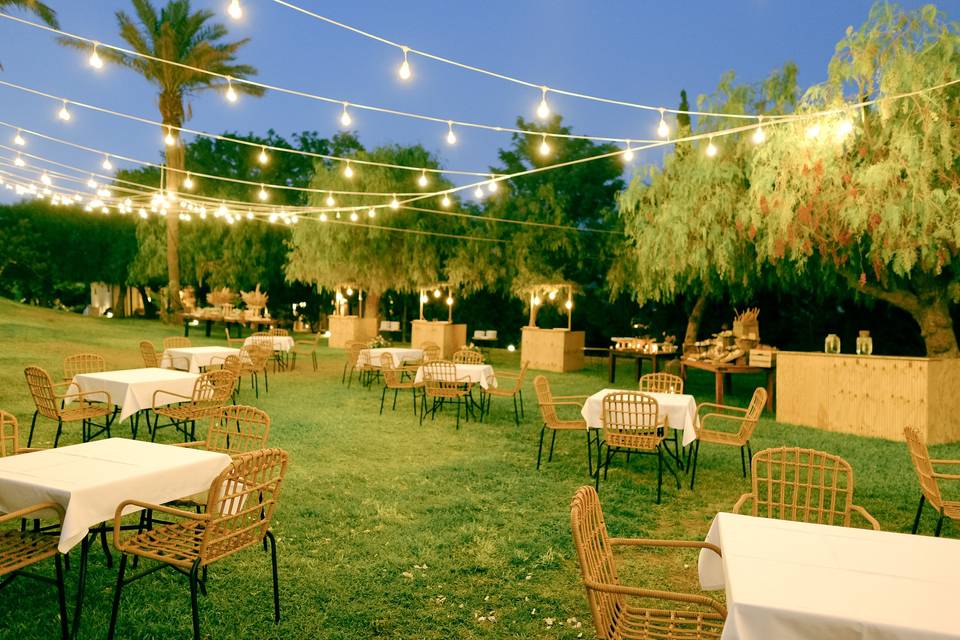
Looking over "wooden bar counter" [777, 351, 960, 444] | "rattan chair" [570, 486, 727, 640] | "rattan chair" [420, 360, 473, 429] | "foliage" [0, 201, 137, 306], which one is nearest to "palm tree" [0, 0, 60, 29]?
"rattan chair" [420, 360, 473, 429]

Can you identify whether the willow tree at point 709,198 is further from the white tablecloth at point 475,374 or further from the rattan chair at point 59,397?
the rattan chair at point 59,397

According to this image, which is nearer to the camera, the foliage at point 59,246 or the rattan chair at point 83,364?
the rattan chair at point 83,364

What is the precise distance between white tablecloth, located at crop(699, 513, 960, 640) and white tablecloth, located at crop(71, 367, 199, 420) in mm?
6234

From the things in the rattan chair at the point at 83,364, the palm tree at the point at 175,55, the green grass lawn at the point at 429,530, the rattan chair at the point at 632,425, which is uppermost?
the palm tree at the point at 175,55

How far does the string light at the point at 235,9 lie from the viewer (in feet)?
15.5

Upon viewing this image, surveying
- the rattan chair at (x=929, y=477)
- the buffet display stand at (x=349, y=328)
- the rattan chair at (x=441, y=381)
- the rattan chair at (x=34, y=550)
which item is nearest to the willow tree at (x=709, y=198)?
the rattan chair at (x=441, y=381)

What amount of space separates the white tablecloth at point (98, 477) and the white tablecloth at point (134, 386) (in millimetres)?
3164

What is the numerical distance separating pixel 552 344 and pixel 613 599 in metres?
15.4

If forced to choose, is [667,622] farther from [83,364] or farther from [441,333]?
[441,333]

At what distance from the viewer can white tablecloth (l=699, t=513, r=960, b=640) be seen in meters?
2.07

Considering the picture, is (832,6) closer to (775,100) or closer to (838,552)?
(775,100)

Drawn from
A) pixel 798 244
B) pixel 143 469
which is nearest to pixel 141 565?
pixel 143 469

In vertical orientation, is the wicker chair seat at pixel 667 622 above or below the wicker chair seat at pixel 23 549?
below

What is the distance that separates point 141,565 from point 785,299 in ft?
60.1
